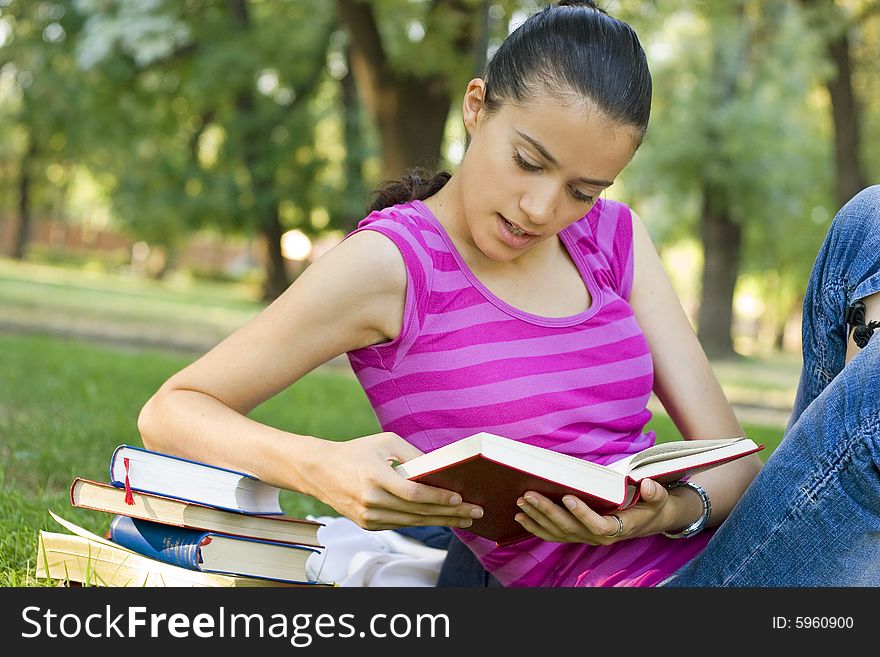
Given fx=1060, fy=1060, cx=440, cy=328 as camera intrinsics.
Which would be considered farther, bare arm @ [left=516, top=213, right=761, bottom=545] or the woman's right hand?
bare arm @ [left=516, top=213, right=761, bottom=545]

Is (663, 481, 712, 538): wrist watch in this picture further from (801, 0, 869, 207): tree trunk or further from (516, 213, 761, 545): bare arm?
(801, 0, 869, 207): tree trunk

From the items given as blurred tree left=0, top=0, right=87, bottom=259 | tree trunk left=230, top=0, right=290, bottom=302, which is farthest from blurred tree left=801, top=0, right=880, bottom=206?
blurred tree left=0, top=0, right=87, bottom=259

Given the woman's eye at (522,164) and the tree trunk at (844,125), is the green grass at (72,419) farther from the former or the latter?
the tree trunk at (844,125)

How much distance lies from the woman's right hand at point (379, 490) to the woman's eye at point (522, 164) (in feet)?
2.07

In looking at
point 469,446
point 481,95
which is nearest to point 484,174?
point 481,95

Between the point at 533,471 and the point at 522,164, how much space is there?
2.36ft

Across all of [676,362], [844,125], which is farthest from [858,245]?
[844,125]

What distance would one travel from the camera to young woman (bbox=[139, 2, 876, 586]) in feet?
6.46

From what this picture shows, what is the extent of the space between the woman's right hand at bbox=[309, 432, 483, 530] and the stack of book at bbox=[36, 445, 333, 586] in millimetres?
221

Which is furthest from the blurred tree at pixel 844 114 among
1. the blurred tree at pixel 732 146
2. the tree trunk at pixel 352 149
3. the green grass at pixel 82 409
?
the tree trunk at pixel 352 149

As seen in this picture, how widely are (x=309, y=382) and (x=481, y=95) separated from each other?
18.8 ft

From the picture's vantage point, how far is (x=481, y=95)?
2223 millimetres

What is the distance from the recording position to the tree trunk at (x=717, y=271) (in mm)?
20078

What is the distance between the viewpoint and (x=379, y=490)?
1685 mm
